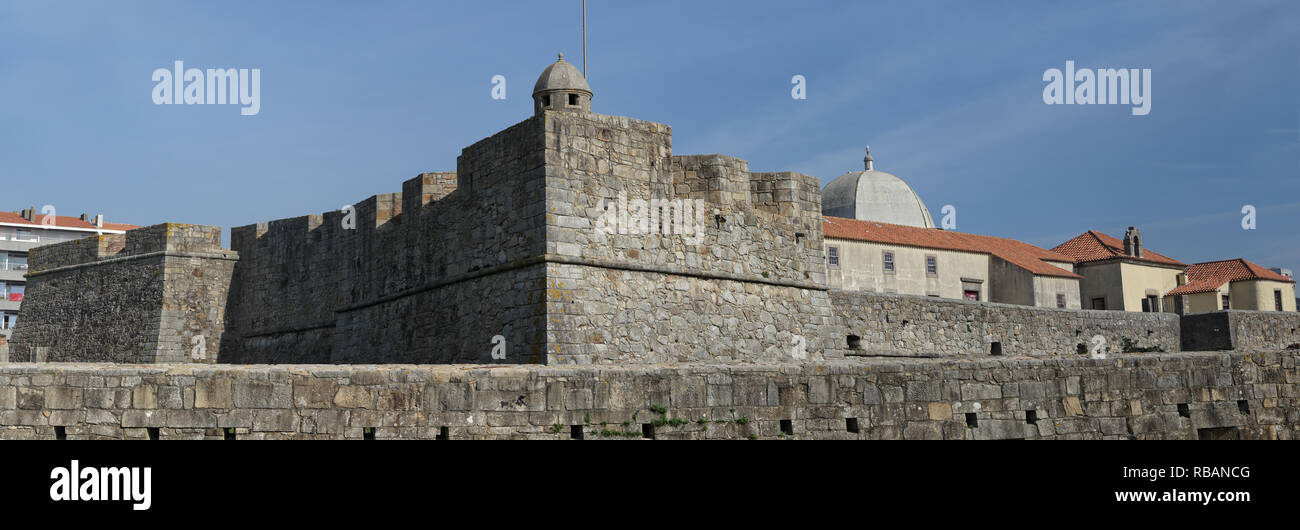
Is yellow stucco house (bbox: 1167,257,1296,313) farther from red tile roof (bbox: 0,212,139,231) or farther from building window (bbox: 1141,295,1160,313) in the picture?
red tile roof (bbox: 0,212,139,231)

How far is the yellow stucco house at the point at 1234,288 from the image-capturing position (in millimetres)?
54000

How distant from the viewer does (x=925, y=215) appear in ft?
190

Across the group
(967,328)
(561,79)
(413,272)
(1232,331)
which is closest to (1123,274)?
(1232,331)

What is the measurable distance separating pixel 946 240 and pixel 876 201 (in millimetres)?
7855

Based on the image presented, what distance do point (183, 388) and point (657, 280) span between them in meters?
9.86

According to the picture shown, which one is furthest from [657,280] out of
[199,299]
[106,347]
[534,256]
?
[106,347]

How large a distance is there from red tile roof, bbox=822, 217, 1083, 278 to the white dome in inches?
193

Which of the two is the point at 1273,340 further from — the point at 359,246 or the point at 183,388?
the point at 183,388

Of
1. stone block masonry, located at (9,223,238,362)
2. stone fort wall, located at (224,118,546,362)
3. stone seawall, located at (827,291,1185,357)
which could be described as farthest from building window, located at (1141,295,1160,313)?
stone block masonry, located at (9,223,238,362)

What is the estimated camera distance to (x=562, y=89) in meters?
22.7

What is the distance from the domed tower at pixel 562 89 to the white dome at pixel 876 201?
3552 centimetres

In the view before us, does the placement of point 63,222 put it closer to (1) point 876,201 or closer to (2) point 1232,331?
(1) point 876,201
